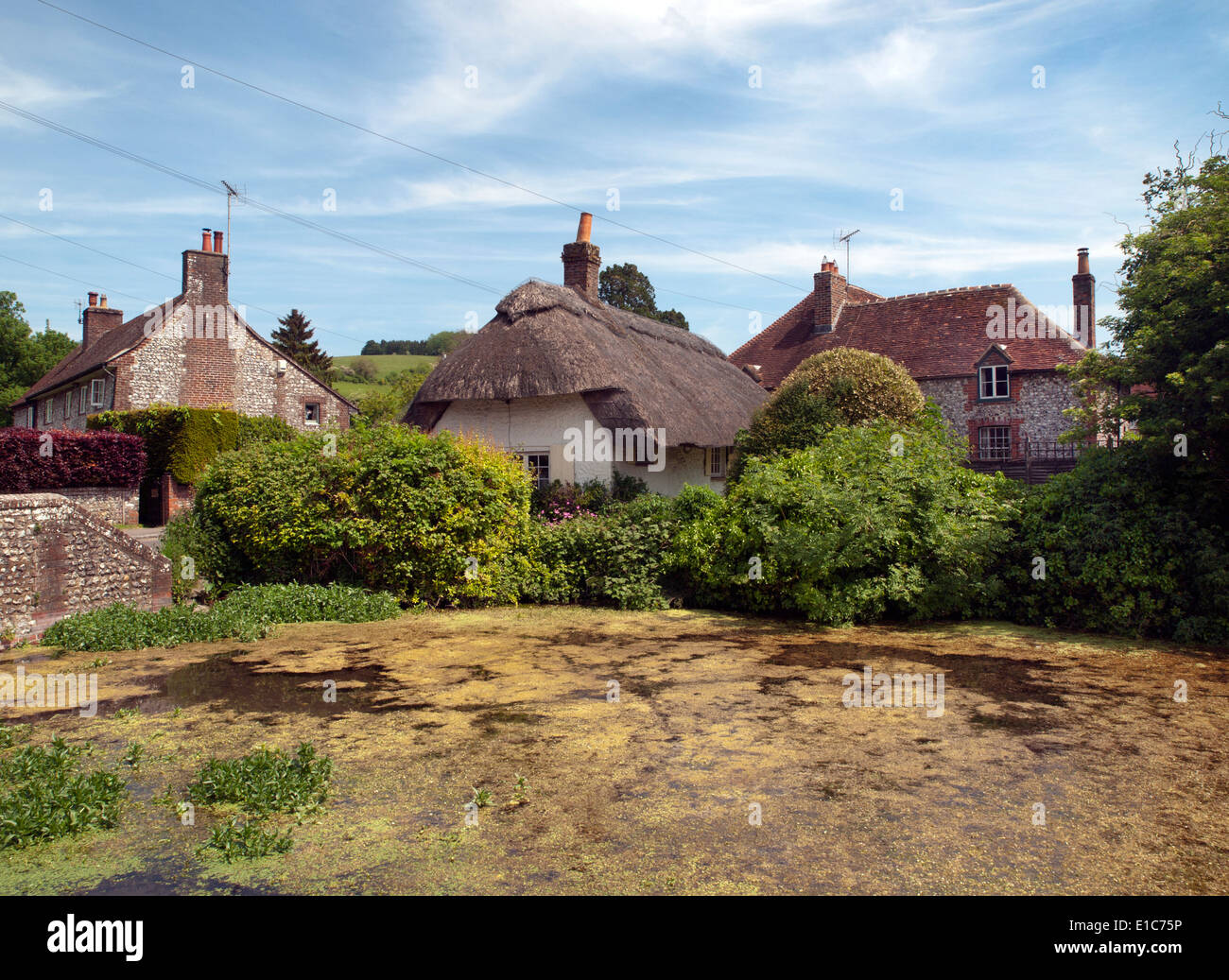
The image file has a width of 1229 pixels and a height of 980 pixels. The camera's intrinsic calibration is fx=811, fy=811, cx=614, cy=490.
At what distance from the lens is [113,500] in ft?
74.5

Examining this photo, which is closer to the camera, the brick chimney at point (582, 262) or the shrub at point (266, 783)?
the shrub at point (266, 783)

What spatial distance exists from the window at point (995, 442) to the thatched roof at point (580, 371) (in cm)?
1061

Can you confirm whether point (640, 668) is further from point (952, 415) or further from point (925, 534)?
point (952, 415)

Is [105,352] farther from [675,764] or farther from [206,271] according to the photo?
[675,764]

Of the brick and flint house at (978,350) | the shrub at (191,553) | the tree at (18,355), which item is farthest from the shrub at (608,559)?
the tree at (18,355)

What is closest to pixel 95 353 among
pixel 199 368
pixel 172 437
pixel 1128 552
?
pixel 199 368

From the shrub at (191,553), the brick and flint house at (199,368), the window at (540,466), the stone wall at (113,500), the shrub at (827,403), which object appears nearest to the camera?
the shrub at (191,553)

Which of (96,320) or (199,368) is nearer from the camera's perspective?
(199,368)

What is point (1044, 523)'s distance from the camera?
1054cm

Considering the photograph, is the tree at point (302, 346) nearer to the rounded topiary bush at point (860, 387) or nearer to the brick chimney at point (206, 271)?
the brick chimney at point (206, 271)

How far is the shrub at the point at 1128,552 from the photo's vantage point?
945 centimetres

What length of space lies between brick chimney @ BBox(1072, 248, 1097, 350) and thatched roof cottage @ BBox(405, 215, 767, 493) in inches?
613

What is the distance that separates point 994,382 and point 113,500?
2705 cm

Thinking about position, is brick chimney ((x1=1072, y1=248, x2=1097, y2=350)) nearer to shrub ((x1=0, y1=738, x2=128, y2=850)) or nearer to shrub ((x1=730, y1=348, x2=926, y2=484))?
shrub ((x1=730, y1=348, x2=926, y2=484))
